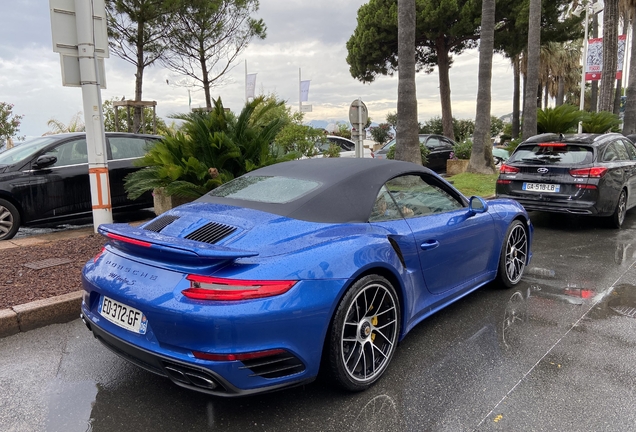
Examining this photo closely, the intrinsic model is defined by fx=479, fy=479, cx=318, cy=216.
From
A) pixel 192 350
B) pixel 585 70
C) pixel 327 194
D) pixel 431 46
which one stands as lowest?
pixel 192 350

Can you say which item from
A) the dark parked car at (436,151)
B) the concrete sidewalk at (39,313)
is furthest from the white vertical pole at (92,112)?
the dark parked car at (436,151)

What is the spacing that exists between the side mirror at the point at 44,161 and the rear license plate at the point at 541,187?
23.7 feet

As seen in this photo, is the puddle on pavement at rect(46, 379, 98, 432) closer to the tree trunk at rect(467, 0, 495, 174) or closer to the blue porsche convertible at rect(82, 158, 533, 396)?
the blue porsche convertible at rect(82, 158, 533, 396)

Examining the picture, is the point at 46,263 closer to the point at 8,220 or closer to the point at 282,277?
the point at 8,220

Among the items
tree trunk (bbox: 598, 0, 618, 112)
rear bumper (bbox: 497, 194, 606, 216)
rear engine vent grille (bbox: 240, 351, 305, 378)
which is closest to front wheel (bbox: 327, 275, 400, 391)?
rear engine vent grille (bbox: 240, 351, 305, 378)

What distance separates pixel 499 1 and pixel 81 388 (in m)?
24.5

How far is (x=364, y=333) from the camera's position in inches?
114

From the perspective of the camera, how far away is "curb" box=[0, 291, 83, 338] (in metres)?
3.79

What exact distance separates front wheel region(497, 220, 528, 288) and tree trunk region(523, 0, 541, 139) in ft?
36.3

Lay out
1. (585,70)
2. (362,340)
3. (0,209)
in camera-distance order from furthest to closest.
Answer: (585,70), (0,209), (362,340)

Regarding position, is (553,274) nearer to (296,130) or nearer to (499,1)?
(296,130)

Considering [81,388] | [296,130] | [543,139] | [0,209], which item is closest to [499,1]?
[296,130]

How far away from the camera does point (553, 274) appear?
531 centimetres

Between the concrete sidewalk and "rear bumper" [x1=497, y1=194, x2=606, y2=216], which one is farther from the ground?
"rear bumper" [x1=497, y1=194, x2=606, y2=216]
